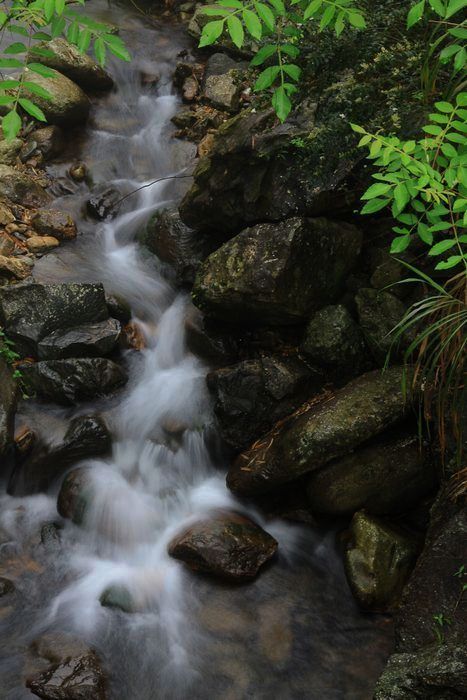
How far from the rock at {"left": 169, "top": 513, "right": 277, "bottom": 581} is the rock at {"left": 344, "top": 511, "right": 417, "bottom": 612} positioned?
60 centimetres

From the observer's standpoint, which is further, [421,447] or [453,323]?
[421,447]

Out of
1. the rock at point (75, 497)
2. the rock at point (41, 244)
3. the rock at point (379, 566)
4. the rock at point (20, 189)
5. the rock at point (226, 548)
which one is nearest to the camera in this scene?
the rock at point (379, 566)

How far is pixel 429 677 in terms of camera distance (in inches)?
94.5

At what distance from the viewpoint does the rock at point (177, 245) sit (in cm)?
563

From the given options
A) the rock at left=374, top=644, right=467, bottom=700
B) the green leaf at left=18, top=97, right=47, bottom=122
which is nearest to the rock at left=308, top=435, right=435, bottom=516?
the rock at left=374, top=644, right=467, bottom=700

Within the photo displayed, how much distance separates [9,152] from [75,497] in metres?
4.42

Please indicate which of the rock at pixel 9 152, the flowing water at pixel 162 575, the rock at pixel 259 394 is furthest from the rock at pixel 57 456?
the rock at pixel 9 152

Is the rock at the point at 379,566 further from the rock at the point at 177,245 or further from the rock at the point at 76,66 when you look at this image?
the rock at the point at 76,66

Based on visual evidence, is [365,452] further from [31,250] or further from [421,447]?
[31,250]

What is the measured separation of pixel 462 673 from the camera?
234 centimetres

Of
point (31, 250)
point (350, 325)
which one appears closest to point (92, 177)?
point (31, 250)

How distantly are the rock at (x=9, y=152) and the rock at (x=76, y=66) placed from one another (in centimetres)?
134

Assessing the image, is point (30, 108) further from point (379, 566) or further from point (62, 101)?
point (62, 101)

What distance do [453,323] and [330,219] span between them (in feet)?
5.67
